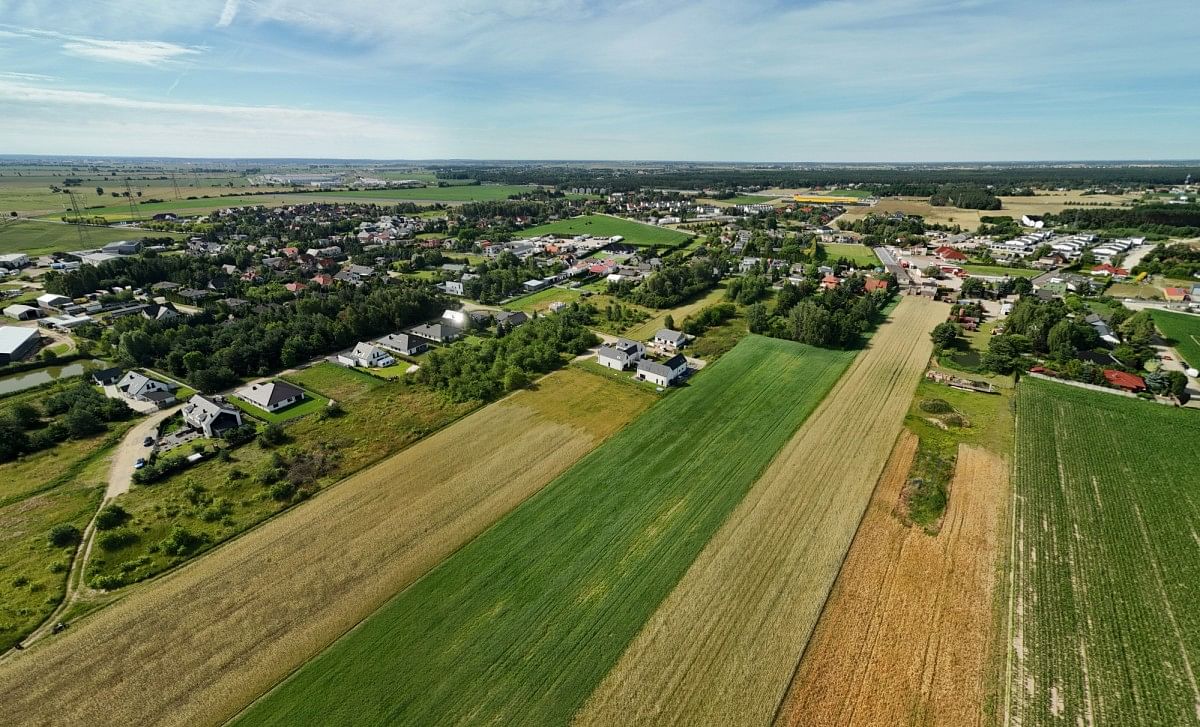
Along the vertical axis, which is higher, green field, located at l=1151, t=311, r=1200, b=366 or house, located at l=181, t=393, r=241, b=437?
green field, located at l=1151, t=311, r=1200, b=366

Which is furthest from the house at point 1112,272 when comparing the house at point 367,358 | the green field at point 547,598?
the house at point 367,358

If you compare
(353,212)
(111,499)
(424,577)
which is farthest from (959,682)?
(353,212)

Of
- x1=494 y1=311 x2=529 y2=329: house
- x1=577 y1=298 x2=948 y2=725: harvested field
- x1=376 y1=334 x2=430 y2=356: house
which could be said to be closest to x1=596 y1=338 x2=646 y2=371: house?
x1=494 y1=311 x2=529 y2=329: house

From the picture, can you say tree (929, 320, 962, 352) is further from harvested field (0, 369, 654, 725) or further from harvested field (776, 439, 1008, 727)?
harvested field (0, 369, 654, 725)

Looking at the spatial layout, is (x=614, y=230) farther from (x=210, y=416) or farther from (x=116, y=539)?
(x=116, y=539)

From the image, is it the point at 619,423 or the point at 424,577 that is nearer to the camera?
the point at 424,577

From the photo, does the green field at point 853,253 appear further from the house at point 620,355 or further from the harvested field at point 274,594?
the harvested field at point 274,594

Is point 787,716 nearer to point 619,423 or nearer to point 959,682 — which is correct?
point 959,682
